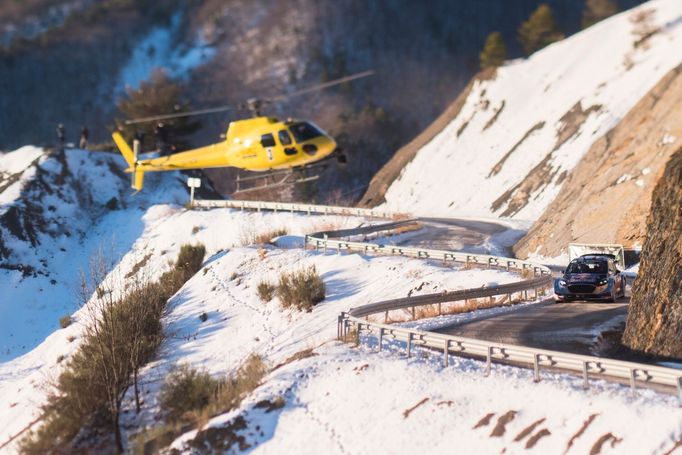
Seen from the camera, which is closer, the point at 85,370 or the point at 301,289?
the point at 85,370

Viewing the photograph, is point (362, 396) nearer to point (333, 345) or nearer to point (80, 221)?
point (333, 345)

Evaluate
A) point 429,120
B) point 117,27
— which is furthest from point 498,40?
point 117,27

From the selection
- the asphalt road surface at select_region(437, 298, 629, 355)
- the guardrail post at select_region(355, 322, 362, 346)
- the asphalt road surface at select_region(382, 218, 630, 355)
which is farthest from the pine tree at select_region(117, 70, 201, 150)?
the guardrail post at select_region(355, 322, 362, 346)

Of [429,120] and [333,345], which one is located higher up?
[429,120]

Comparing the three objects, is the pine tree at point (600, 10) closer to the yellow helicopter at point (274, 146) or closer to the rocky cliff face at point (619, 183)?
the rocky cliff face at point (619, 183)

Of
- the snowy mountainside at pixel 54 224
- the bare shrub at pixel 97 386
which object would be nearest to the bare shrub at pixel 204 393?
the bare shrub at pixel 97 386

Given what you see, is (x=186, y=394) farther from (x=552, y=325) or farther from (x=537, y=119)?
(x=537, y=119)

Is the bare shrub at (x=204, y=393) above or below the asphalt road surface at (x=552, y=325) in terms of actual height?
below
